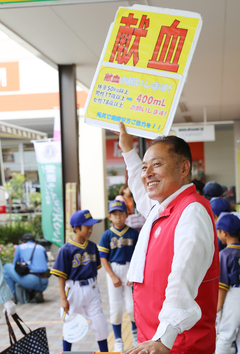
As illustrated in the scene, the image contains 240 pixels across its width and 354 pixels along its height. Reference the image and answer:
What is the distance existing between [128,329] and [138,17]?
381 centimetres

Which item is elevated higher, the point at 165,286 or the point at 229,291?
the point at 165,286

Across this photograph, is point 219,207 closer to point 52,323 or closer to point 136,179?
point 136,179

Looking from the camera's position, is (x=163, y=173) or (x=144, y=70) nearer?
(x=163, y=173)

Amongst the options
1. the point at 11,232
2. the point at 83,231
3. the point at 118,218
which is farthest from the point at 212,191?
the point at 11,232

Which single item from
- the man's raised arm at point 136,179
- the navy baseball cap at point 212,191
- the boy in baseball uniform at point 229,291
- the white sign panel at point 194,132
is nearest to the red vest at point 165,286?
the man's raised arm at point 136,179

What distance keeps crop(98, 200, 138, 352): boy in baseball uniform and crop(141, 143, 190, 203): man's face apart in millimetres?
2560

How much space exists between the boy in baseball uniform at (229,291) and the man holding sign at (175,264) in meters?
1.66

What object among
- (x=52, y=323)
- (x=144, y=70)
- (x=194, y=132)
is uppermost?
(x=194, y=132)

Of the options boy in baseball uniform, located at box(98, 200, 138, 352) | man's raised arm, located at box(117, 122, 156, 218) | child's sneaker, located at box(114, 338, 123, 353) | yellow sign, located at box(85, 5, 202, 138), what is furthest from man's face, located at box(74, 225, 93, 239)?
yellow sign, located at box(85, 5, 202, 138)

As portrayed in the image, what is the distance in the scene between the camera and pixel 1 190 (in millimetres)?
7355

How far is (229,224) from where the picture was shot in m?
3.28

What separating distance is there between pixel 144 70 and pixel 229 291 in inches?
82.8

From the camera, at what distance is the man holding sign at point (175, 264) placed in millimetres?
1251

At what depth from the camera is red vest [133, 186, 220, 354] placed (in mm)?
1462
